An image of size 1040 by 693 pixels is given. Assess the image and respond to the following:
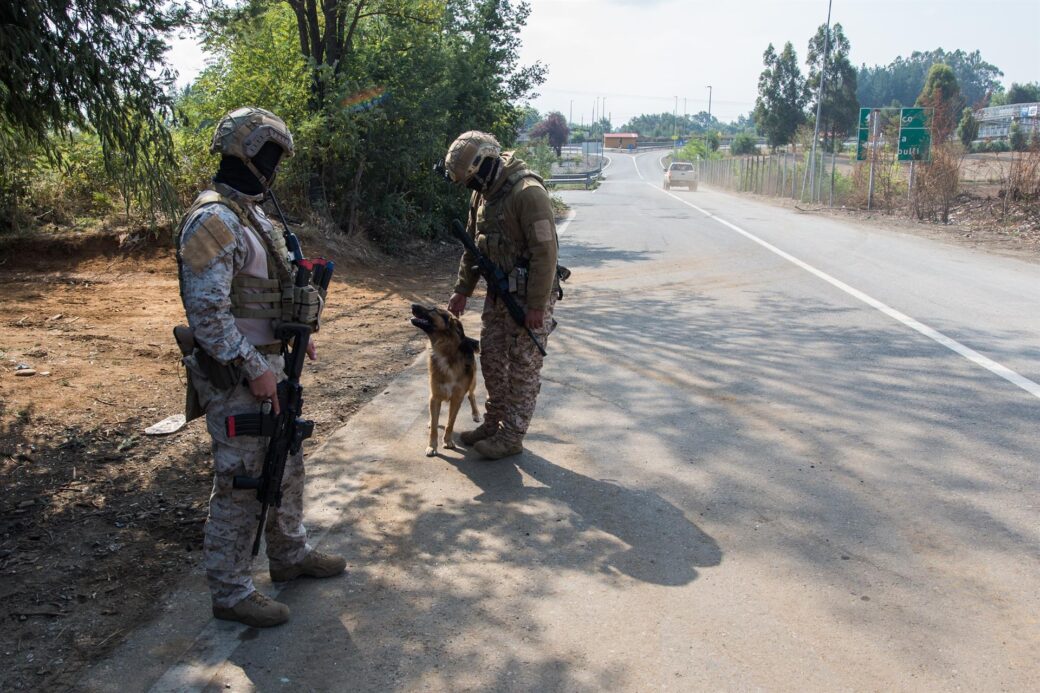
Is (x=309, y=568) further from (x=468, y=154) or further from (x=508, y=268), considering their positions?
(x=468, y=154)

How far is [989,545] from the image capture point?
3.83m

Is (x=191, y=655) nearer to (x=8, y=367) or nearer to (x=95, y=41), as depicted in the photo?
(x=95, y=41)

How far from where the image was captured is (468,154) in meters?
4.66

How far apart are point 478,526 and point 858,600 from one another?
172 centimetres

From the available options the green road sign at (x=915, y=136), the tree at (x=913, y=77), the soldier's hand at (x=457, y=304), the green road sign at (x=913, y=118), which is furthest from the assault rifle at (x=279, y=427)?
the tree at (x=913, y=77)

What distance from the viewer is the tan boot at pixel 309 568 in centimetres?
358

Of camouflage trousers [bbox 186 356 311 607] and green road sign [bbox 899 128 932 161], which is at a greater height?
green road sign [bbox 899 128 932 161]

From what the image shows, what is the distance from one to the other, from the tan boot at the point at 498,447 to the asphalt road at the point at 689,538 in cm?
6

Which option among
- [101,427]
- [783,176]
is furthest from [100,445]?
[783,176]

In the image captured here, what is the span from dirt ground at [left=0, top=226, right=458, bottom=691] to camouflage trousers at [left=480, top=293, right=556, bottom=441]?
1.28 m

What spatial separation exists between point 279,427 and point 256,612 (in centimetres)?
69

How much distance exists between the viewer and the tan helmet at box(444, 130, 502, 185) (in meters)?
4.67

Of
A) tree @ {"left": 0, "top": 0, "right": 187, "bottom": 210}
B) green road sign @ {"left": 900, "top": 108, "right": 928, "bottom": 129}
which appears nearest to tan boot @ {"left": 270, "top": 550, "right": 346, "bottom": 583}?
tree @ {"left": 0, "top": 0, "right": 187, "bottom": 210}

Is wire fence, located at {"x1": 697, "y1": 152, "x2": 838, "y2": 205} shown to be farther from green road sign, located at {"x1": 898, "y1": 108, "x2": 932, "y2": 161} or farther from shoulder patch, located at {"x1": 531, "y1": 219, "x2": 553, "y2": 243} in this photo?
shoulder patch, located at {"x1": 531, "y1": 219, "x2": 553, "y2": 243}
